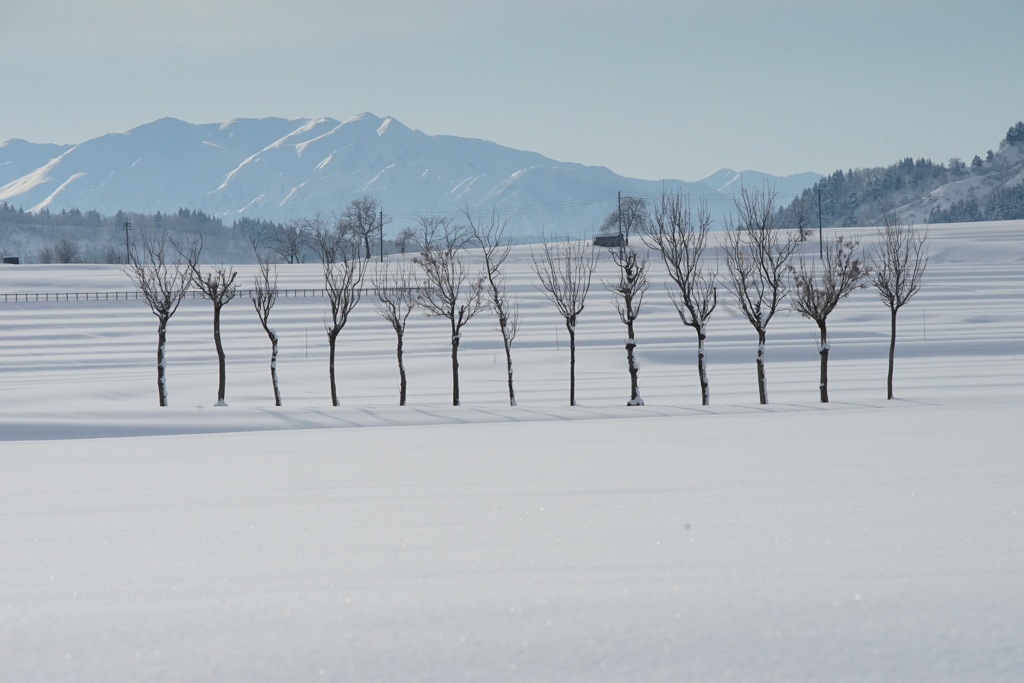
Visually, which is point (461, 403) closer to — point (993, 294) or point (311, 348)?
point (311, 348)

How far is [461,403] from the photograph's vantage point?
91.6 feet

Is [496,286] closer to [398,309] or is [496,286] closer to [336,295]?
[398,309]

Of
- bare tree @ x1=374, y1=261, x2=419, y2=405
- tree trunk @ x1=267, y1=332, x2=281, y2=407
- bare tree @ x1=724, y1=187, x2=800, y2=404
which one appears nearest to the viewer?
bare tree @ x1=724, y1=187, x2=800, y2=404

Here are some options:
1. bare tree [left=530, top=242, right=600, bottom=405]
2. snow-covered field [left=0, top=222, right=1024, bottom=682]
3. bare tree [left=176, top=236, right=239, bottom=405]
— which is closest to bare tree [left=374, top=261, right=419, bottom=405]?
bare tree [left=530, top=242, right=600, bottom=405]

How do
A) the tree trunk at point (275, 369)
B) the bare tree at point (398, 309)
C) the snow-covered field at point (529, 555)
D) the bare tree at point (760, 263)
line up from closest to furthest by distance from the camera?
the snow-covered field at point (529, 555) → the bare tree at point (760, 263) → the tree trunk at point (275, 369) → the bare tree at point (398, 309)

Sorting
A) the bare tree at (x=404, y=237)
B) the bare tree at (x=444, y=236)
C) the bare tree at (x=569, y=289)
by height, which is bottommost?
the bare tree at (x=569, y=289)

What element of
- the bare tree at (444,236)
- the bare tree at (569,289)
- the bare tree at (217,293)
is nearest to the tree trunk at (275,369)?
the bare tree at (217,293)

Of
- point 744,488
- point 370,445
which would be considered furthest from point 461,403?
point 744,488

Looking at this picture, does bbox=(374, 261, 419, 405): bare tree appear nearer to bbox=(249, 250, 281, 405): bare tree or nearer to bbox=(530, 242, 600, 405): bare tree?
bbox=(249, 250, 281, 405): bare tree

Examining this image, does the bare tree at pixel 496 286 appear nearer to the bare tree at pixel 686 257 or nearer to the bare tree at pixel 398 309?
the bare tree at pixel 398 309

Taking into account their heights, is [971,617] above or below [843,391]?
above

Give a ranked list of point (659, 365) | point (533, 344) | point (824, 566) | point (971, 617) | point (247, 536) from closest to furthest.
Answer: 1. point (971, 617)
2. point (824, 566)
3. point (247, 536)
4. point (659, 365)
5. point (533, 344)

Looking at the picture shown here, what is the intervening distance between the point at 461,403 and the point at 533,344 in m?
15.6

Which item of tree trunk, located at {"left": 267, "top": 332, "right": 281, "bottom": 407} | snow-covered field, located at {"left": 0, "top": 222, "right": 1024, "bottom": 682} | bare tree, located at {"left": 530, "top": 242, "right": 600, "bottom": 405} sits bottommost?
tree trunk, located at {"left": 267, "top": 332, "right": 281, "bottom": 407}
